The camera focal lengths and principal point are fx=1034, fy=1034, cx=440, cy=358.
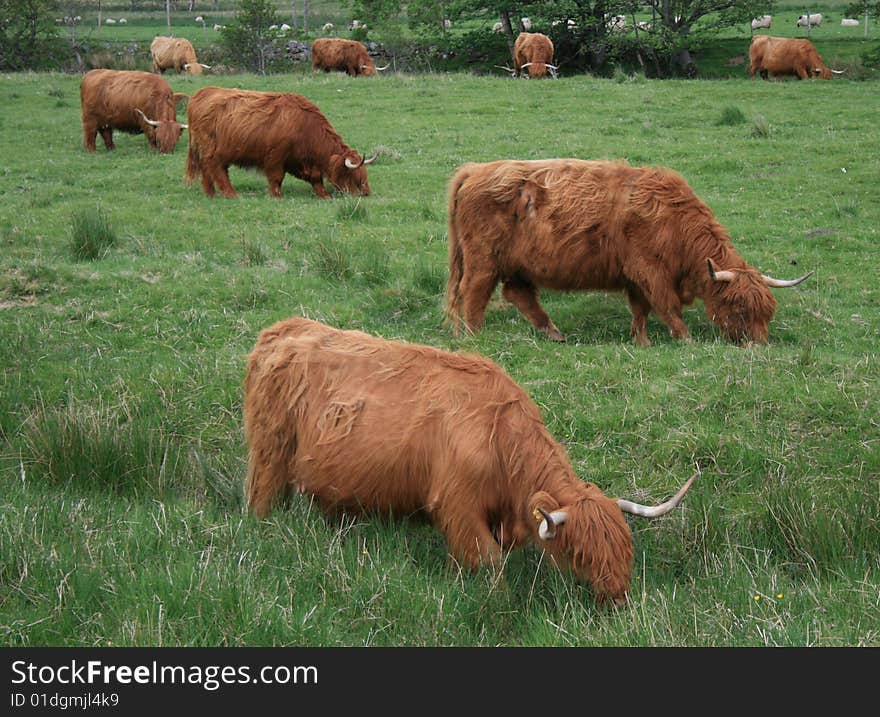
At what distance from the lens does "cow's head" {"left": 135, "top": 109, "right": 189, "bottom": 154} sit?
16406 mm

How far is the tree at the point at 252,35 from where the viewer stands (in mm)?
31688

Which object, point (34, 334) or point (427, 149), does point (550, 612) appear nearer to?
point (34, 334)

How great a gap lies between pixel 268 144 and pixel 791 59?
60.0 ft

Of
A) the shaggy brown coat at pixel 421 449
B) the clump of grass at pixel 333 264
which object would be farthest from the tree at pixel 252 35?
the shaggy brown coat at pixel 421 449

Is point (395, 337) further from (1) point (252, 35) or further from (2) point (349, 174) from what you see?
(1) point (252, 35)

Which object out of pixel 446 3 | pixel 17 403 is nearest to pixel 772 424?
pixel 17 403

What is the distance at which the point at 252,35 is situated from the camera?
3266cm

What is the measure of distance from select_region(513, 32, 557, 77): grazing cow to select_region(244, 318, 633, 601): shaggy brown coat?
950 inches

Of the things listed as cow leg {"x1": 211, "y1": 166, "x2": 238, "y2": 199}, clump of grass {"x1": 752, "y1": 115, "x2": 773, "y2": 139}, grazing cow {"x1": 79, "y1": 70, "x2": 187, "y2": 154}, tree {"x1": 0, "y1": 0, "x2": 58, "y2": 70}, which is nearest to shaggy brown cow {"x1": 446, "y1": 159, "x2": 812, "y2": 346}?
cow leg {"x1": 211, "y1": 166, "x2": 238, "y2": 199}

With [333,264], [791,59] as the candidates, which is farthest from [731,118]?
[791,59]

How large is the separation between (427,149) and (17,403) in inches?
410

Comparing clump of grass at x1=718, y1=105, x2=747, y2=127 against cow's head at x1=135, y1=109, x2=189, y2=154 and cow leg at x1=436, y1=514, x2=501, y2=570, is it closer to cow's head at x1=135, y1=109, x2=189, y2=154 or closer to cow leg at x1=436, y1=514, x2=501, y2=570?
cow's head at x1=135, y1=109, x2=189, y2=154

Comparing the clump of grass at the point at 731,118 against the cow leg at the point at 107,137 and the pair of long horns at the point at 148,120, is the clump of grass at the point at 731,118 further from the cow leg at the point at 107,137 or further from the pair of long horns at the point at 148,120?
the cow leg at the point at 107,137

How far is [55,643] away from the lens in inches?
143
